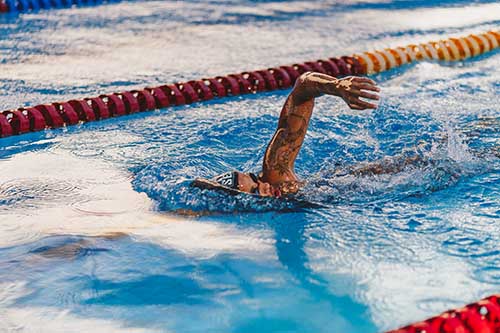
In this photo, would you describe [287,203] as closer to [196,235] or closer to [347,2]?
[196,235]

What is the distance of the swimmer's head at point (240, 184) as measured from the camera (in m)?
2.99

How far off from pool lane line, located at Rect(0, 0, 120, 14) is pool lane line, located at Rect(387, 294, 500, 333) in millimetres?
6136

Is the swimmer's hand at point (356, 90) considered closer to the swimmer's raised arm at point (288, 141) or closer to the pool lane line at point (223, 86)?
the swimmer's raised arm at point (288, 141)

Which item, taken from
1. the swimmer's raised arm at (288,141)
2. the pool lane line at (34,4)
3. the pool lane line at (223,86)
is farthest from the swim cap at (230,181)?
the pool lane line at (34,4)

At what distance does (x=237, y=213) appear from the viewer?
121 inches

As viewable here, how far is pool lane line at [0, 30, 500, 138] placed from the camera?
4.33 metres

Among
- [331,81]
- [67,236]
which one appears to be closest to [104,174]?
[67,236]

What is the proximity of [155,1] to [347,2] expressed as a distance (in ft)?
6.61

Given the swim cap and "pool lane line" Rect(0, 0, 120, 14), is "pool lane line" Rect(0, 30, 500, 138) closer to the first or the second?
the swim cap

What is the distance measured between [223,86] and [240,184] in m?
1.99

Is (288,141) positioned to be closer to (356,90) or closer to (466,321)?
(356,90)

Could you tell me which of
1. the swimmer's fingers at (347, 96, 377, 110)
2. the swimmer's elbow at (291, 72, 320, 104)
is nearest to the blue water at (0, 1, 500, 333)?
the swimmer's elbow at (291, 72, 320, 104)

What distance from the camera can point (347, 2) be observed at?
810cm

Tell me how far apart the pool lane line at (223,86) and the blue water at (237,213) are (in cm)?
9
